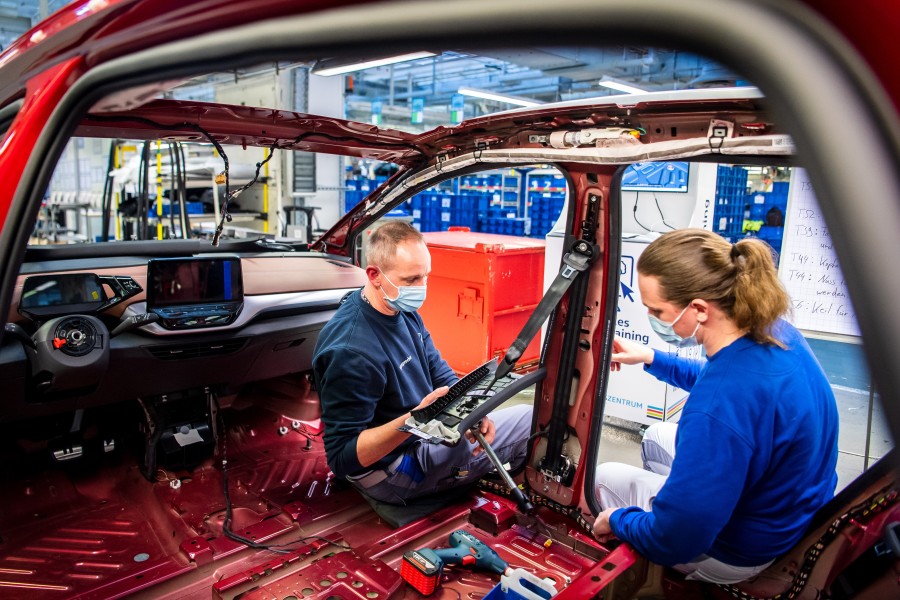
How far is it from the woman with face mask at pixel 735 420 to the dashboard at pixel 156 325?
1935 mm

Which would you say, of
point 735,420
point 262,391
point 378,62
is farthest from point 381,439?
point 378,62

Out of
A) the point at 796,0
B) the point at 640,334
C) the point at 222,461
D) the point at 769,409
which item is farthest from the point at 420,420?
the point at 640,334

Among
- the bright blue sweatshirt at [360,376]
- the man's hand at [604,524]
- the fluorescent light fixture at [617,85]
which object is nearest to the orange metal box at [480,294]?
the bright blue sweatshirt at [360,376]

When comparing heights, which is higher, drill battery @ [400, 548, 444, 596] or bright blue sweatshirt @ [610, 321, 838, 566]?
bright blue sweatshirt @ [610, 321, 838, 566]

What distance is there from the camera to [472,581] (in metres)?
2.34

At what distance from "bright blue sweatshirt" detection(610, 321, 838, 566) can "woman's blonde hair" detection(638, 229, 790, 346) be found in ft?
0.23

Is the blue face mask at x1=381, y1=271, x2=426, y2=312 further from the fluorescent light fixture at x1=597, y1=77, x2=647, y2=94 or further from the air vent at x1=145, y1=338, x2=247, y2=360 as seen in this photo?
the fluorescent light fixture at x1=597, y1=77, x2=647, y2=94

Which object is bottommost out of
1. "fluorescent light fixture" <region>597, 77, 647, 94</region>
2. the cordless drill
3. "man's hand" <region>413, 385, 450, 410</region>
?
the cordless drill

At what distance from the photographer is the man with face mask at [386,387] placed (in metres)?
2.38

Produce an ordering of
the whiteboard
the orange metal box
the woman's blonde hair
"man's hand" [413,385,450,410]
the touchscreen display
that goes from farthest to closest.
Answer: the orange metal box
the whiteboard
the touchscreen display
"man's hand" [413,385,450,410]
the woman's blonde hair

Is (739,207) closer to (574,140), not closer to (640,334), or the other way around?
(640,334)

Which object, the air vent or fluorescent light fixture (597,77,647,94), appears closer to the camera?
the air vent

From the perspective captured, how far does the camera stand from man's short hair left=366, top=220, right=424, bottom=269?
8.13ft

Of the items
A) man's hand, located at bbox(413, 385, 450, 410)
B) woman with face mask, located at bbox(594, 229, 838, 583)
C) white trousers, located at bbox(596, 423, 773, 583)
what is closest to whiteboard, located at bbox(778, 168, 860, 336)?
white trousers, located at bbox(596, 423, 773, 583)
